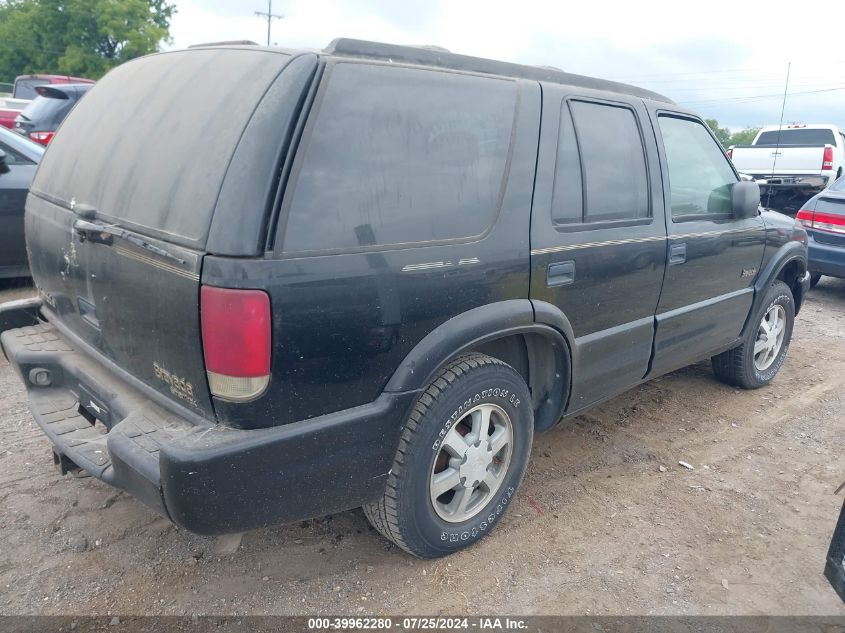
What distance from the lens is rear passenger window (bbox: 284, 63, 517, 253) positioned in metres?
2.12

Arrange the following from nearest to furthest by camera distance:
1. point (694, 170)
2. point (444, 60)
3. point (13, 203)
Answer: point (444, 60)
point (694, 170)
point (13, 203)

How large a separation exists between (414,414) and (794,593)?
5.68 feet

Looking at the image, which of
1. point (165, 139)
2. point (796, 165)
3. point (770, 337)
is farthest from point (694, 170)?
point (796, 165)

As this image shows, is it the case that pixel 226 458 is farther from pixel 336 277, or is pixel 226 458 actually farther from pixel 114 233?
pixel 114 233

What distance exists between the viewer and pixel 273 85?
2117 mm

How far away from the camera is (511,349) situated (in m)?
2.94

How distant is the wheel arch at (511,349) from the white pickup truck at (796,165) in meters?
10.5

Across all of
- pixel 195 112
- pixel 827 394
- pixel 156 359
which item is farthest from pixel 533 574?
pixel 827 394

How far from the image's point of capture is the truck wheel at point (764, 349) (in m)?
Result: 4.57

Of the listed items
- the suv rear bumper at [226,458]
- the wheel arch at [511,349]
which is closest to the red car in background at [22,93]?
the suv rear bumper at [226,458]

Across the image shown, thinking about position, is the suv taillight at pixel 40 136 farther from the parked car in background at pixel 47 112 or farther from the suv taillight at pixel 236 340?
the suv taillight at pixel 236 340

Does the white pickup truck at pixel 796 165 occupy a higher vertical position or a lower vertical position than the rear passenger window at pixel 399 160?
higher

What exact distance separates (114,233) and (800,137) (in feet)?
54.3

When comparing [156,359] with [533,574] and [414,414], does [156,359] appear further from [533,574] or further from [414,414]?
[533,574]
